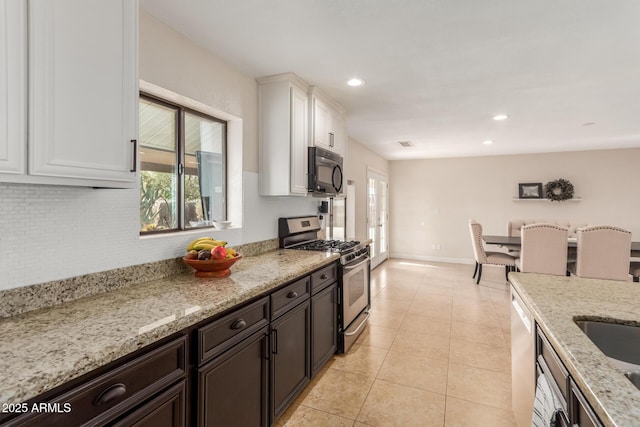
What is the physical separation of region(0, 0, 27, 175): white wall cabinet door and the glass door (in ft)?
17.0

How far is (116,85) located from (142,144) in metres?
0.69

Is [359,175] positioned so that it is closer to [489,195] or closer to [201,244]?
[489,195]

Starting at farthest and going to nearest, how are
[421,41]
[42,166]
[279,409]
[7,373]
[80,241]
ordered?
1. [421,41]
2. [279,409]
3. [80,241]
4. [42,166]
5. [7,373]

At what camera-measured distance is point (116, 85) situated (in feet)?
4.16

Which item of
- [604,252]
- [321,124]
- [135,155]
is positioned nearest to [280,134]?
[321,124]

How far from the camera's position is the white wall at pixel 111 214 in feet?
4.14

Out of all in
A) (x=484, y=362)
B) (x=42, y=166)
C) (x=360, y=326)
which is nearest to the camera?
(x=42, y=166)

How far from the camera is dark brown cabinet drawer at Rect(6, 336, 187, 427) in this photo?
834mm

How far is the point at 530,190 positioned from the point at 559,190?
462mm

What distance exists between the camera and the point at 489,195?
262 inches

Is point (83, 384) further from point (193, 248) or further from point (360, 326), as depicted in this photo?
point (360, 326)

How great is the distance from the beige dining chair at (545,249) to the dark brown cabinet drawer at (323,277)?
2.99 m

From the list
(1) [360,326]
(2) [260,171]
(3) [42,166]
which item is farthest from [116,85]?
(1) [360,326]

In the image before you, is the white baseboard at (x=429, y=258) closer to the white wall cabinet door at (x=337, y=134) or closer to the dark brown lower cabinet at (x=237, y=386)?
the white wall cabinet door at (x=337, y=134)
